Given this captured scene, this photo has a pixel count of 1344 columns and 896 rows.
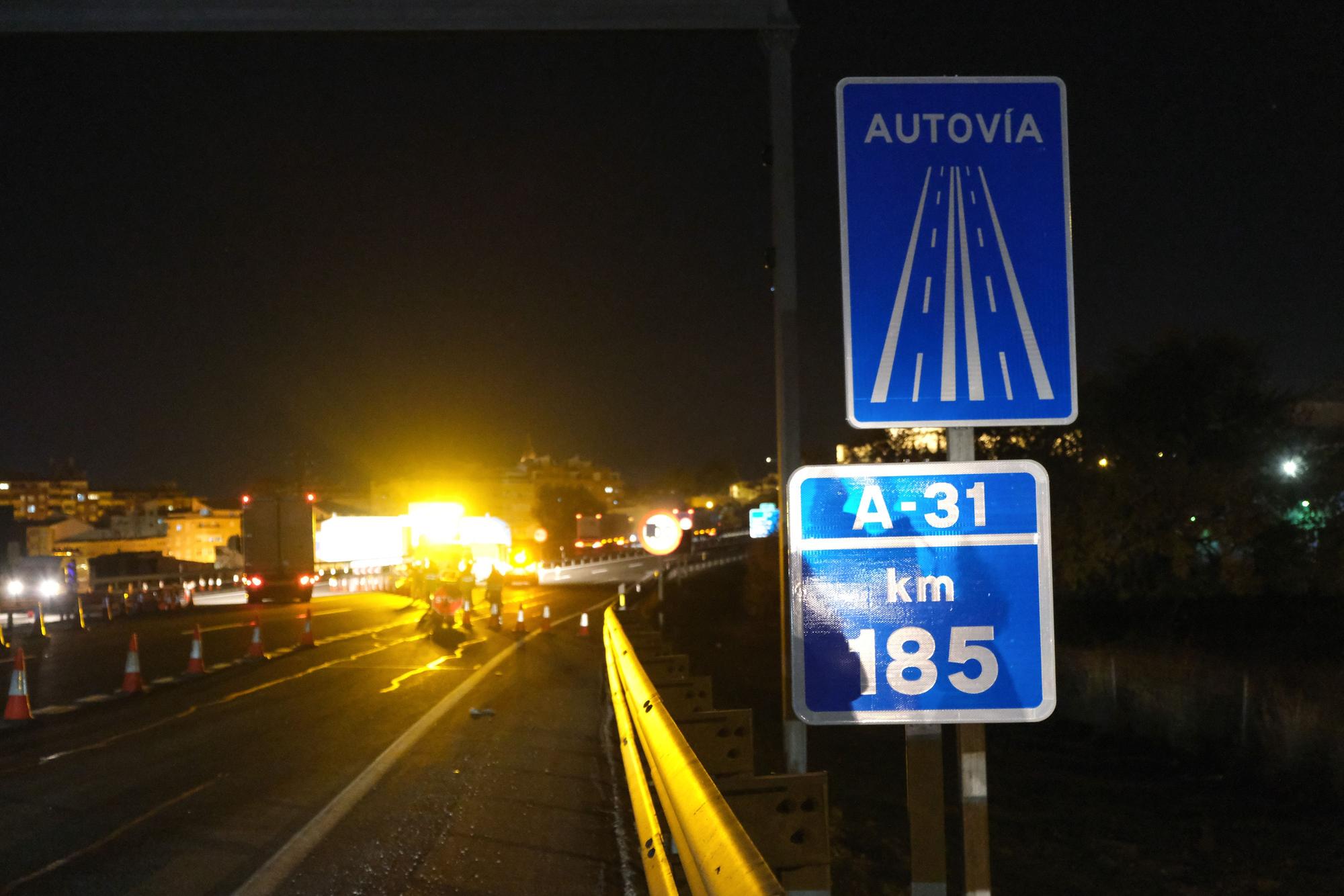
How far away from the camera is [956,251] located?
133 inches

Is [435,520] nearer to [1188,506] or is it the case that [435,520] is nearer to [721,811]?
[1188,506]

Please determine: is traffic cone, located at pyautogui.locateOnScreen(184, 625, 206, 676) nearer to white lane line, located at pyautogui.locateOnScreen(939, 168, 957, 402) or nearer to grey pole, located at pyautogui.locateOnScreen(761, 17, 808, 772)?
grey pole, located at pyautogui.locateOnScreen(761, 17, 808, 772)

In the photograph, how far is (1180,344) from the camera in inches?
1778

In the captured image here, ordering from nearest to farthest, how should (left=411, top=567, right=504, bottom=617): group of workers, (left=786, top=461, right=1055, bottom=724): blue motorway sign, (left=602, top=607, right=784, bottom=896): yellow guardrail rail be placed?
(left=602, top=607, right=784, bottom=896): yellow guardrail rail < (left=786, top=461, right=1055, bottom=724): blue motorway sign < (left=411, top=567, right=504, bottom=617): group of workers

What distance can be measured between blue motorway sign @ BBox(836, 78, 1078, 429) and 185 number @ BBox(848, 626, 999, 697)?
58 centimetres

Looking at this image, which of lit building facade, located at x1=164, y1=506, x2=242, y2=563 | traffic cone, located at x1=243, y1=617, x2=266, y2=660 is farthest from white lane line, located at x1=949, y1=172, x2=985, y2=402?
lit building facade, located at x1=164, y1=506, x2=242, y2=563

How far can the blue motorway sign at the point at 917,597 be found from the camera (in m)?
3.20

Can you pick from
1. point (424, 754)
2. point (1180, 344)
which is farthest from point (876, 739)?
point (1180, 344)

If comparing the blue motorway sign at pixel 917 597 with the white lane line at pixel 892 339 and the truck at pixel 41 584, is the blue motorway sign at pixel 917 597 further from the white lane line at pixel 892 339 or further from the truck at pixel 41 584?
the truck at pixel 41 584

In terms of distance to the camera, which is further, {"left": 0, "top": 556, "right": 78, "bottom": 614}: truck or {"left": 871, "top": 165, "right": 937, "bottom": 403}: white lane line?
{"left": 0, "top": 556, "right": 78, "bottom": 614}: truck

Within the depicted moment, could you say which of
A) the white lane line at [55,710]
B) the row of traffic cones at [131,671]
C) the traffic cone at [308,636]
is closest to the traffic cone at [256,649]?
the row of traffic cones at [131,671]

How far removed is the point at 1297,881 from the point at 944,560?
13.2 meters

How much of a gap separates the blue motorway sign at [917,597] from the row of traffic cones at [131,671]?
13124 millimetres

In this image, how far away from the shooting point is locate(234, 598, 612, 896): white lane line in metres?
7.04
